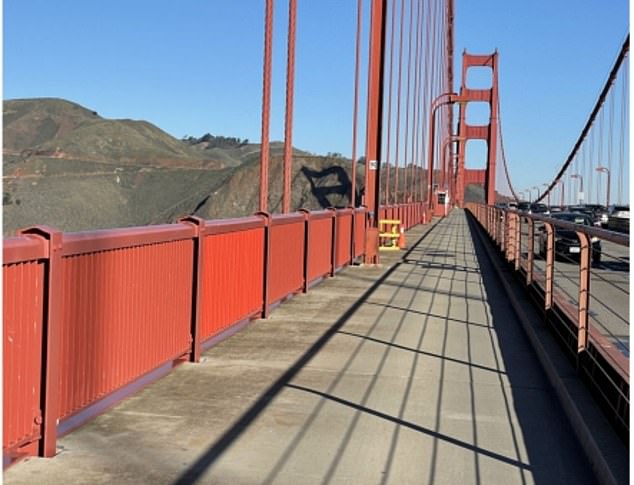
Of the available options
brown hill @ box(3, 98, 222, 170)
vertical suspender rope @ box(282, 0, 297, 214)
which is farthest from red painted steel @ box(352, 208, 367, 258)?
brown hill @ box(3, 98, 222, 170)

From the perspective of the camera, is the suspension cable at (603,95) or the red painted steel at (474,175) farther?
the red painted steel at (474,175)

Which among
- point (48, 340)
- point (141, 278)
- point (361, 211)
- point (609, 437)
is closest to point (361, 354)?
point (141, 278)

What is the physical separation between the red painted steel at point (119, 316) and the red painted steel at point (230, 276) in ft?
1.76

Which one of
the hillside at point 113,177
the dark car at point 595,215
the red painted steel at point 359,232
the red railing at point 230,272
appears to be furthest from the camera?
the hillside at point 113,177

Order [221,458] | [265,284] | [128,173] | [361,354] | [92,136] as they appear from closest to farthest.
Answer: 1. [221,458]
2. [361,354]
3. [265,284]
4. [128,173]
5. [92,136]

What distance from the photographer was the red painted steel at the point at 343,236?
53.0ft

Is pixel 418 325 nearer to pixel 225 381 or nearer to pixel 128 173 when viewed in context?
pixel 225 381

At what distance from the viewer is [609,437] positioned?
503cm

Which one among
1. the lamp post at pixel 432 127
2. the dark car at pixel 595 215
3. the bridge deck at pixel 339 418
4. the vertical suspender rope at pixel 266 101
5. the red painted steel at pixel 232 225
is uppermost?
the lamp post at pixel 432 127

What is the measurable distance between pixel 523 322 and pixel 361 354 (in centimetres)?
288

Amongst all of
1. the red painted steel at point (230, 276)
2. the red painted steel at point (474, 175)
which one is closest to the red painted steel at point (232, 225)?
the red painted steel at point (230, 276)

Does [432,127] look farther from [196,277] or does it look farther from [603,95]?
[196,277]

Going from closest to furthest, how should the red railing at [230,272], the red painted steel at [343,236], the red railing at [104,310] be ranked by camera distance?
the red railing at [104,310] → the red railing at [230,272] → the red painted steel at [343,236]

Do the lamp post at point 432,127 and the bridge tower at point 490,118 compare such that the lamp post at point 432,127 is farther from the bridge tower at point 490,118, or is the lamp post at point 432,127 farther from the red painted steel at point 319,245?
the red painted steel at point 319,245
